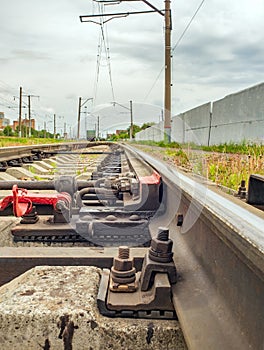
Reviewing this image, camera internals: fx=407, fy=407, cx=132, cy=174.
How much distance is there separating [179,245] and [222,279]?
1.88 feet

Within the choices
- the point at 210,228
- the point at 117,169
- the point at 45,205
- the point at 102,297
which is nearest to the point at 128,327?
the point at 102,297

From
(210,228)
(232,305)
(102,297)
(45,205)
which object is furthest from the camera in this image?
(45,205)

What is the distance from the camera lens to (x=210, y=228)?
1.32 m

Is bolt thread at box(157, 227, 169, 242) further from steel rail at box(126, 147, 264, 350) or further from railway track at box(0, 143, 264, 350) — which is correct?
steel rail at box(126, 147, 264, 350)

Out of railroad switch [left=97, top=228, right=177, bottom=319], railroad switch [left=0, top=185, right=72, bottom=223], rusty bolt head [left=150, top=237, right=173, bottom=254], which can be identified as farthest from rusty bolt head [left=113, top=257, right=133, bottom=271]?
railroad switch [left=0, top=185, right=72, bottom=223]

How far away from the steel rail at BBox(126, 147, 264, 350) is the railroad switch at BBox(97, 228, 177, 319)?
45 millimetres

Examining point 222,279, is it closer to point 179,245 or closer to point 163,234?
point 163,234

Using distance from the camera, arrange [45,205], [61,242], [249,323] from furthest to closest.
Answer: [45,205] < [61,242] < [249,323]

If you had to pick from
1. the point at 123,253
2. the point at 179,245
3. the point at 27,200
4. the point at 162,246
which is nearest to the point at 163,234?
the point at 162,246

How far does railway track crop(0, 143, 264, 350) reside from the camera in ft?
3.18

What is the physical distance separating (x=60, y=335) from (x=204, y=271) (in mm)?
518

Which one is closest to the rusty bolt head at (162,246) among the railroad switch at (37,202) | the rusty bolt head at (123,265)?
the rusty bolt head at (123,265)

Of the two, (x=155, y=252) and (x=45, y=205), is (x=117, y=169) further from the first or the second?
Result: (x=155, y=252)

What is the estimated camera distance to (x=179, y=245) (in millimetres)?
1721
